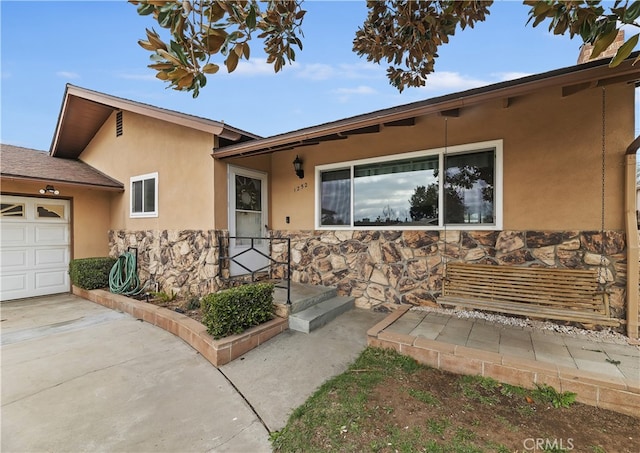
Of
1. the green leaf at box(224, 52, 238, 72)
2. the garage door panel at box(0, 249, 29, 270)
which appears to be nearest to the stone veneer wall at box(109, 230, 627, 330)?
the garage door panel at box(0, 249, 29, 270)

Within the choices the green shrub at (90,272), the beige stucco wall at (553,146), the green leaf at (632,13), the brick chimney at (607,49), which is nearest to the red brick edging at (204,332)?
the green shrub at (90,272)

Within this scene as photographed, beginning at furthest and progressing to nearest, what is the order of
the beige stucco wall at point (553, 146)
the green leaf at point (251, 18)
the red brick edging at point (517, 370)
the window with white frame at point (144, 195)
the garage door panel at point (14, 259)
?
the window with white frame at point (144, 195) < the garage door panel at point (14, 259) < the beige stucco wall at point (553, 146) < the red brick edging at point (517, 370) < the green leaf at point (251, 18)

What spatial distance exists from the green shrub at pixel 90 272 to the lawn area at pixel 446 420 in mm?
6381

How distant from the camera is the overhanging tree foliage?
1747mm

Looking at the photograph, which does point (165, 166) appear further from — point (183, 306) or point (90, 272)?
point (183, 306)

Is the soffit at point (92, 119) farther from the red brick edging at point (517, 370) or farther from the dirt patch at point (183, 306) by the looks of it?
the red brick edging at point (517, 370)

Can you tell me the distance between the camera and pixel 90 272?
20.8 feet

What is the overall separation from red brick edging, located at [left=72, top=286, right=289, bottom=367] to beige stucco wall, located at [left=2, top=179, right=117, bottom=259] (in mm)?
2989

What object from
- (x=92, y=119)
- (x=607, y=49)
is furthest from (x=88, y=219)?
(x=607, y=49)

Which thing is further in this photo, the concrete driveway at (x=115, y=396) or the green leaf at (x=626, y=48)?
the concrete driveway at (x=115, y=396)

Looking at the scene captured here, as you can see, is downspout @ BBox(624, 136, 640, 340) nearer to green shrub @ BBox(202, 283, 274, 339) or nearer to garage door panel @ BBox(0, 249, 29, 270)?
green shrub @ BBox(202, 283, 274, 339)

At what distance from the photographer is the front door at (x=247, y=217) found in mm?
5578

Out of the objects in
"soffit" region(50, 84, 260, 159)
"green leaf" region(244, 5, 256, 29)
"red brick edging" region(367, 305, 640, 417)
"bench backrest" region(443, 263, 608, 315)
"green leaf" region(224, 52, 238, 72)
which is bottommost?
"red brick edging" region(367, 305, 640, 417)

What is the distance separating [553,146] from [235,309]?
15.6ft
